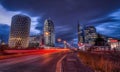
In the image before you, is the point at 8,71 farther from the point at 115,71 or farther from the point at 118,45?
the point at 118,45

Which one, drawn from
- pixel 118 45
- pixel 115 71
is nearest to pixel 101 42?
pixel 118 45

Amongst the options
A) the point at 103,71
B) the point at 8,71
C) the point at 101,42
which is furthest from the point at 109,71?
the point at 101,42

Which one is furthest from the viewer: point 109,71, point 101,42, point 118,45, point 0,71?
point 101,42

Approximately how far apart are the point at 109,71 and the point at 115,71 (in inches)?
24.6

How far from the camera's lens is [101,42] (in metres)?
164

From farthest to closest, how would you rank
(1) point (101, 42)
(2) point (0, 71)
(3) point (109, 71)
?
(1) point (101, 42), (3) point (109, 71), (2) point (0, 71)

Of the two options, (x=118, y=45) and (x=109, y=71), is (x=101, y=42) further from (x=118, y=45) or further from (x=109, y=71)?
(x=109, y=71)

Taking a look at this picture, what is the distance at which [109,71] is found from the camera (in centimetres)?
1265

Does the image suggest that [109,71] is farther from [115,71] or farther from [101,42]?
[101,42]

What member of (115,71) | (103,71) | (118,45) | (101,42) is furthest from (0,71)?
(101,42)

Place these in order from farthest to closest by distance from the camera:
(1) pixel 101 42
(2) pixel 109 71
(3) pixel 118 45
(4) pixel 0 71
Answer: (1) pixel 101 42
(3) pixel 118 45
(2) pixel 109 71
(4) pixel 0 71

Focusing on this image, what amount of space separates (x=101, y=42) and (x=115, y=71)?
A: 155918 mm

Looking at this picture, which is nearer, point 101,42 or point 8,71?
point 8,71

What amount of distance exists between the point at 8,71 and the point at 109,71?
24.6 feet
